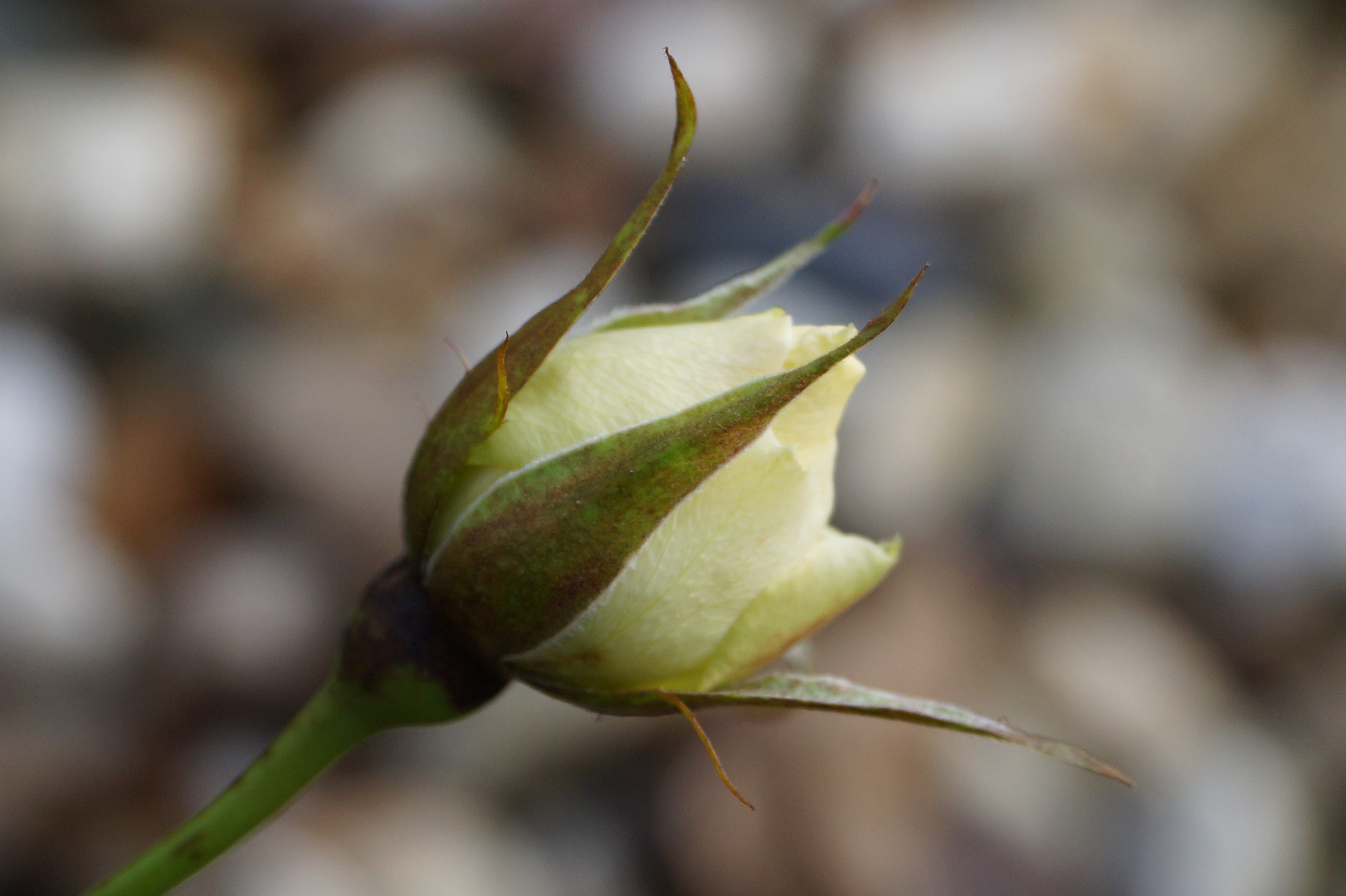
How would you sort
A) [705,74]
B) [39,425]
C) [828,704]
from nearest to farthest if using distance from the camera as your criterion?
[828,704]
[39,425]
[705,74]

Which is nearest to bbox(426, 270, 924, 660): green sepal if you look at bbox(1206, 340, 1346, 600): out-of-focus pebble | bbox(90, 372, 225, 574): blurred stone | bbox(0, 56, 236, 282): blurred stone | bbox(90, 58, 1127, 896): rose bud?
bbox(90, 58, 1127, 896): rose bud

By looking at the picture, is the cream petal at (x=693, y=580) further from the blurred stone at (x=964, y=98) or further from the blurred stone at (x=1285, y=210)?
the blurred stone at (x=1285, y=210)

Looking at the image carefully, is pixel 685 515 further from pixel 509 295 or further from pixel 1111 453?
pixel 1111 453

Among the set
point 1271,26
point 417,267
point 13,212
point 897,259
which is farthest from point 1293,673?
point 13,212

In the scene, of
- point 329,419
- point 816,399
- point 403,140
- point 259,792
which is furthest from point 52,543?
point 816,399

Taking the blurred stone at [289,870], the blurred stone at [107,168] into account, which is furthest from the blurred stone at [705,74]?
the blurred stone at [289,870]

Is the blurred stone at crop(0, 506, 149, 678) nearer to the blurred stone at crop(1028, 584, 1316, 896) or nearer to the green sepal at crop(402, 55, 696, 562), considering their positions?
the green sepal at crop(402, 55, 696, 562)
